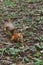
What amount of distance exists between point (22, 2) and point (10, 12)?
1.50 m

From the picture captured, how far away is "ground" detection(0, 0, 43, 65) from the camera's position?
464 centimetres

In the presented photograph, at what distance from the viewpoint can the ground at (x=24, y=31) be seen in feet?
15.2

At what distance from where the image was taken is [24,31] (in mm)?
6090

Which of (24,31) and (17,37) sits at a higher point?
(17,37)

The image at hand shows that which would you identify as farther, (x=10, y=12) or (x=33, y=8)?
(x=33, y=8)

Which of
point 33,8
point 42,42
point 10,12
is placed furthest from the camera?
point 33,8

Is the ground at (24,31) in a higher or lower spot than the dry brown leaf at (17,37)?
lower

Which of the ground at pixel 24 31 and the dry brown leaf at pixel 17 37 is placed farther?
the dry brown leaf at pixel 17 37

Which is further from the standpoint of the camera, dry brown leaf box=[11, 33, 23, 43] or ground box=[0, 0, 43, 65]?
dry brown leaf box=[11, 33, 23, 43]

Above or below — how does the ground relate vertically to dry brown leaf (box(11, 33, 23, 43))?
below

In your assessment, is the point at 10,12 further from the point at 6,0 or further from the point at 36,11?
the point at 6,0

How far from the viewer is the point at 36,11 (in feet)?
26.5

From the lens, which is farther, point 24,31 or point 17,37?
point 24,31

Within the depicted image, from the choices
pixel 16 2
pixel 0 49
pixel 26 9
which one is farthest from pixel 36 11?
pixel 0 49
